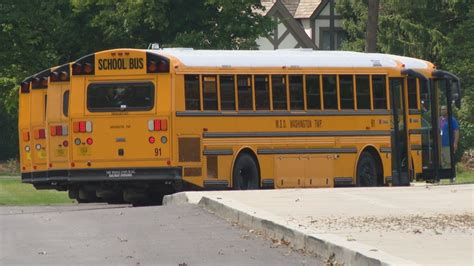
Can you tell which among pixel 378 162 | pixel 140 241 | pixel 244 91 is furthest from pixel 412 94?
pixel 140 241

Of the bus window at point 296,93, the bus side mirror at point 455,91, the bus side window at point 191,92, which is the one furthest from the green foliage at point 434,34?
the bus side window at point 191,92

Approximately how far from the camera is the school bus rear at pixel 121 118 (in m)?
23.5

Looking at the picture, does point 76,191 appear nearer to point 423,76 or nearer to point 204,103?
point 204,103

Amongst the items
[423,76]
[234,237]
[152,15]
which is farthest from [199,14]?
[234,237]

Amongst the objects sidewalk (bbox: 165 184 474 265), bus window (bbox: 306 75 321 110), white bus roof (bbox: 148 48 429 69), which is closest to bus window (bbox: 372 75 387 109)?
white bus roof (bbox: 148 48 429 69)

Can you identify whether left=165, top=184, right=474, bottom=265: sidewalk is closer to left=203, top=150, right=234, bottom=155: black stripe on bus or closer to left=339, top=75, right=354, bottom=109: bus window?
left=203, top=150, right=234, bottom=155: black stripe on bus

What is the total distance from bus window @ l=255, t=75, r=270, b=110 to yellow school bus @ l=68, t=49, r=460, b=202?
19 mm

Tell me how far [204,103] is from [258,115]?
47.9 inches

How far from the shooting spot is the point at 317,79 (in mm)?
25469

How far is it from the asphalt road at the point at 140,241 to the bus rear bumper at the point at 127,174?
4.03m

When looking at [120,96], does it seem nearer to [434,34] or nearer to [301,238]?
[301,238]

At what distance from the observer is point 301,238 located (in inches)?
538

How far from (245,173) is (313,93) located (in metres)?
2.17

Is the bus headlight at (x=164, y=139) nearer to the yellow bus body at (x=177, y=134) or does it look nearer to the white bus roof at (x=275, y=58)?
the yellow bus body at (x=177, y=134)
